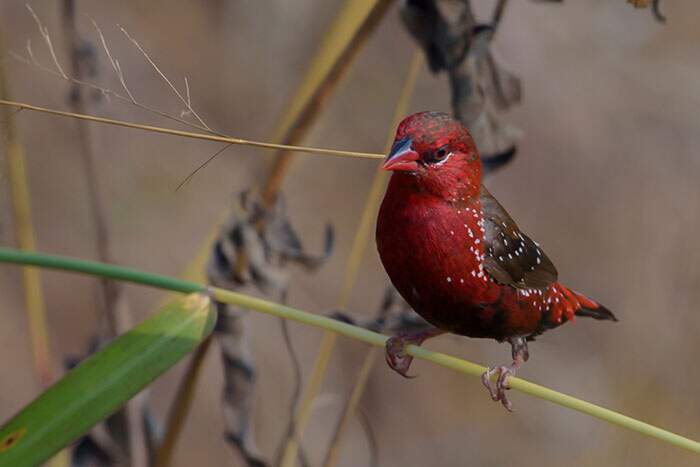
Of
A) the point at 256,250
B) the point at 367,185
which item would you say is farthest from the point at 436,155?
the point at 367,185

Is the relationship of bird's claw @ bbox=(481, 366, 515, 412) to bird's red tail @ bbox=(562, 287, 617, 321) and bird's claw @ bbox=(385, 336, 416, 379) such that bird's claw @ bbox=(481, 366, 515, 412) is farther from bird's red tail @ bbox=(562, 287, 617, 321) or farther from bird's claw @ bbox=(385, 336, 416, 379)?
bird's red tail @ bbox=(562, 287, 617, 321)

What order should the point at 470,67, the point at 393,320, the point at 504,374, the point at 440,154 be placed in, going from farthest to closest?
1. the point at 393,320
2. the point at 470,67
3. the point at 504,374
4. the point at 440,154

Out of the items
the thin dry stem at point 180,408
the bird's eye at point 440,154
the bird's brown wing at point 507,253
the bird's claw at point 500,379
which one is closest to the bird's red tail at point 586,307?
the bird's brown wing at point 507,253

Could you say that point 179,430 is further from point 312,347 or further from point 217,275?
point 312,347

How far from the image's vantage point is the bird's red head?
2.07 meters

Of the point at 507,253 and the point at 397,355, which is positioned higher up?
the point at 507,253

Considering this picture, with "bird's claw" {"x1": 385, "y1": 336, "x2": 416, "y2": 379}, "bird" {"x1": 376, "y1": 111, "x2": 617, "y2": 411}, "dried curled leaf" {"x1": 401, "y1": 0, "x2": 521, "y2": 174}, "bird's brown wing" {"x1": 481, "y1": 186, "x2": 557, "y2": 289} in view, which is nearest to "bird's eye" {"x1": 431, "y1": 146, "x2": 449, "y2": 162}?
"bird" {"x1": 376, "y1": 111, "x2": 617, "y2": 411}

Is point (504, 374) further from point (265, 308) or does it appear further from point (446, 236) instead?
point (265, 308)

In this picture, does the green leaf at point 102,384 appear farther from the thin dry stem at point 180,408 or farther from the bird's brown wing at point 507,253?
the bird's brown wing at point 507,253

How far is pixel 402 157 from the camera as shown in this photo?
2066mm

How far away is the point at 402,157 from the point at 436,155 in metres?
0.11

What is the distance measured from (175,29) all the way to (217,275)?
3.18 m

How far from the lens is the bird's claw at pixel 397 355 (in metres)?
2.30

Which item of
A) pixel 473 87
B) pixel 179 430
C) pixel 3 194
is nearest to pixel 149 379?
pixel 179 430
